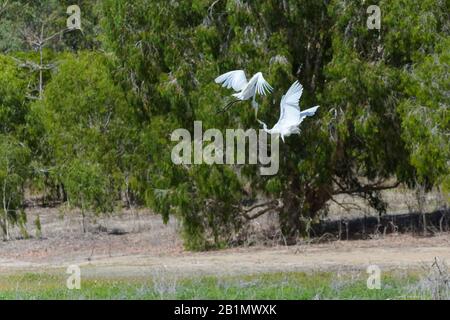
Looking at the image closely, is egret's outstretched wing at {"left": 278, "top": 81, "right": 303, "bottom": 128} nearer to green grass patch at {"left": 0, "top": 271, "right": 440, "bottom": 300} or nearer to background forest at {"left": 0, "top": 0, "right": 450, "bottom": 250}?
green grass patch at {"left": 0, "top": 271, "right": 440, "bottom": 300}

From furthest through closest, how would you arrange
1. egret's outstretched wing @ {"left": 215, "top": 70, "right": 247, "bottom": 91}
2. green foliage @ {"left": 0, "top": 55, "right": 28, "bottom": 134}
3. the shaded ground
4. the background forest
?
green foliage @ {"left": 0, "top": 55, "right": 28, "bottom": 134} < the background forest < the shaded ground < egret's outstretched wing @ {"left": 215, "top": 70, "right": 247, "bottom": 91}

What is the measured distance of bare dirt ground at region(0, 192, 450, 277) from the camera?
1980cm

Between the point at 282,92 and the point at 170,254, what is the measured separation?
465 centimetres

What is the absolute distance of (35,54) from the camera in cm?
3684

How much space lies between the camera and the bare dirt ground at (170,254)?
1980cm

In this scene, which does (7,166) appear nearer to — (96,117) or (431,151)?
(96,117)

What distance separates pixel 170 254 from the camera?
78.0 feet

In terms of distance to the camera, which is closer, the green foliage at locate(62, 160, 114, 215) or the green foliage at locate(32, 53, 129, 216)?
the green foliage at locate(62, 160, 114, 215)

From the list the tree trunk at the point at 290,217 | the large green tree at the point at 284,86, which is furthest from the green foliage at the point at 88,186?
the tree trunk at the point at 290,217

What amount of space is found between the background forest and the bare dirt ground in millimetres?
1283

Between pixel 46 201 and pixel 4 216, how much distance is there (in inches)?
393

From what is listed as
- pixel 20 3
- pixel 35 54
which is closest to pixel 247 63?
pixel 35 54

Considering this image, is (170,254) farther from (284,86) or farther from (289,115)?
(289,115)

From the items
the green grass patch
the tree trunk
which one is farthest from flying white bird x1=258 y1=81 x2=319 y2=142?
the tree trunk
